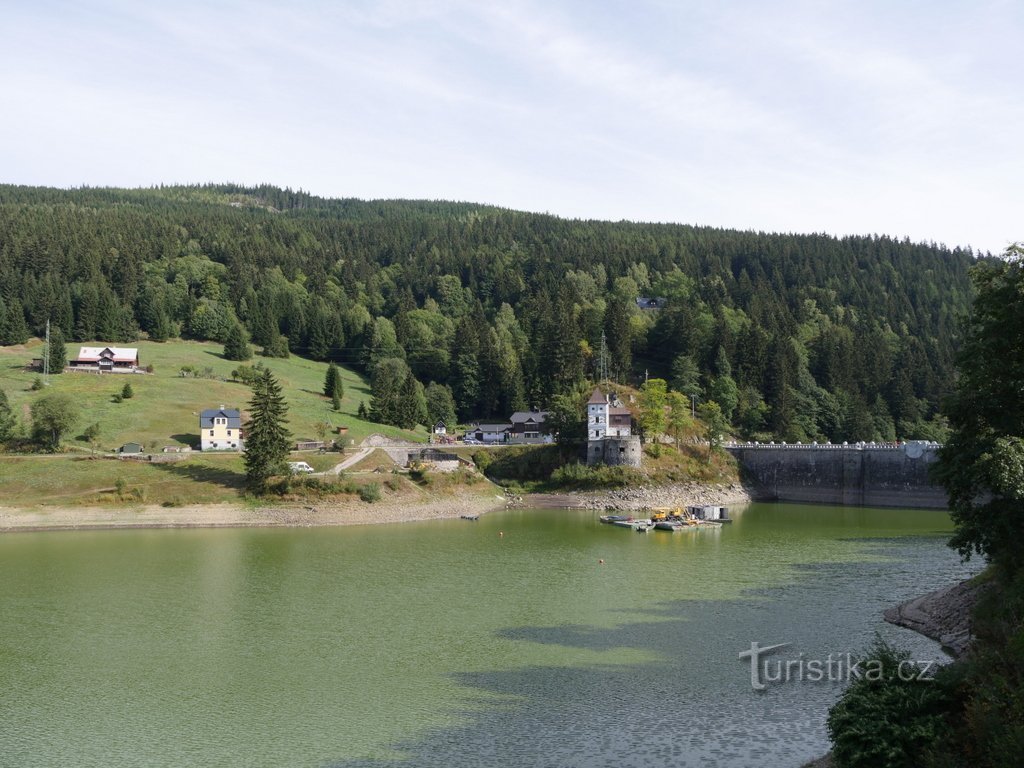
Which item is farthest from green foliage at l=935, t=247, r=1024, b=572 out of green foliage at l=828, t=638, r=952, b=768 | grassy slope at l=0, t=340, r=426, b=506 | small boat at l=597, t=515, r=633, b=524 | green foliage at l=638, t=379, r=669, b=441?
green foliage at l=638, t=379, r=669, b=441

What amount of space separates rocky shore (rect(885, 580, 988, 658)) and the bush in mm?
52711

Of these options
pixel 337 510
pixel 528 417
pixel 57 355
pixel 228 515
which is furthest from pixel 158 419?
pixel 528 417

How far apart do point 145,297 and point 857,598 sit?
13510 cm

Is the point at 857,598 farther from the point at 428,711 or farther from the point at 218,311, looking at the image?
the point at 218,311

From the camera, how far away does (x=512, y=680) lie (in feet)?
109

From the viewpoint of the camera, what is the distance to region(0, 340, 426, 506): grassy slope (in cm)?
8075

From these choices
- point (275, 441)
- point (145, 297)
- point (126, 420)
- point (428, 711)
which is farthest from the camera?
point (145, 297)

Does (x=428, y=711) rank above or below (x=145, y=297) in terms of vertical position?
below

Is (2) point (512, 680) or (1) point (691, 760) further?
(2) point (512, 680)

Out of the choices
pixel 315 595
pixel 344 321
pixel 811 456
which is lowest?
pixel 315 595

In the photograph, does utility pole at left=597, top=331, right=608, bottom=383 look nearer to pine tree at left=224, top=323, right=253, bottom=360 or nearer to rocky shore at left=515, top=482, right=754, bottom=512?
rocky shore at left=515, top=482, right=754, bottom=512

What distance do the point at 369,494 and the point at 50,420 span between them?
34358 mm

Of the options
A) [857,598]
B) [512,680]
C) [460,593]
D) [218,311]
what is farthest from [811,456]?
[218,311]

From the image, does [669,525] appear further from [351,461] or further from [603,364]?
[603,364]
